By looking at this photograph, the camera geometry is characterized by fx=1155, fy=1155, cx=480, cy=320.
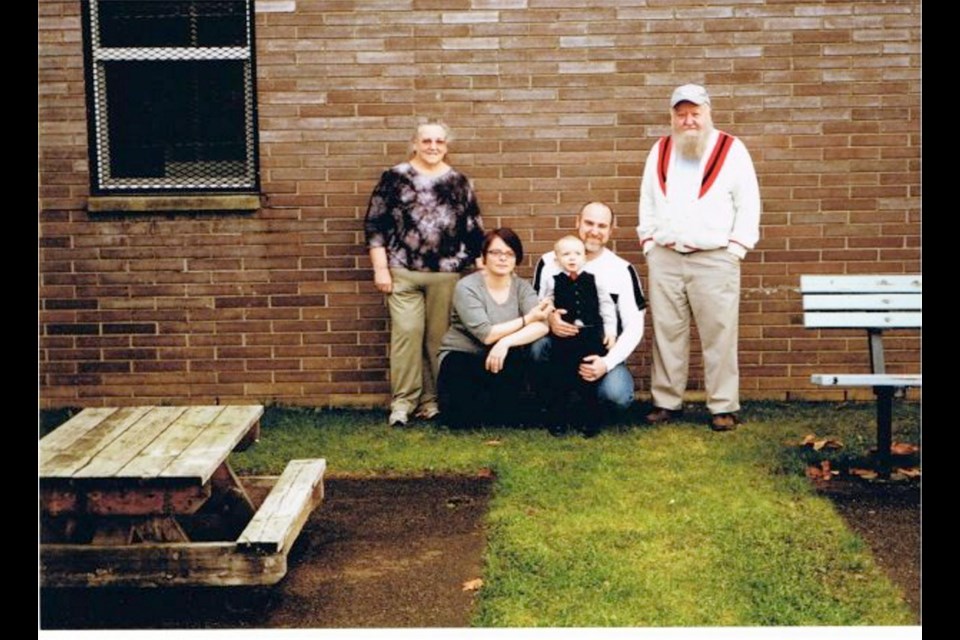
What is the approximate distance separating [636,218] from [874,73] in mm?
1775

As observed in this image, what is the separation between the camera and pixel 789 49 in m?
7.43

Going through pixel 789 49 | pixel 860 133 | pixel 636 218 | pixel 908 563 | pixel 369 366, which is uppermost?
pixel 789 49

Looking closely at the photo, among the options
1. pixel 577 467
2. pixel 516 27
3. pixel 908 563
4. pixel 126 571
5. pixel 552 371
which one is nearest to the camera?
pixel 126 571

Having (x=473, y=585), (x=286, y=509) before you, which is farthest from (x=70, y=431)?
(x=473, y=585)

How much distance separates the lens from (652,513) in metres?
5.47

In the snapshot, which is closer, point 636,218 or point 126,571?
point 126,571

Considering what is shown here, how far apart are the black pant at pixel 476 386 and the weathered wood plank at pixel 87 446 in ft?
7.06

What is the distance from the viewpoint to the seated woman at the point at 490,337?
6.89m

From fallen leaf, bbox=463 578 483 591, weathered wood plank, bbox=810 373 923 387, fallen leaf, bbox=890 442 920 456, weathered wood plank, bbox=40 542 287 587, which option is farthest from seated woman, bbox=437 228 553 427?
weathered wood plank, bbox=40 542 287 587

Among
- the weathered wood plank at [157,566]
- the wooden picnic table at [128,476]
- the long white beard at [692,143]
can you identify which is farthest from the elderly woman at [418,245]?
the weathered wood plank at [157,566]

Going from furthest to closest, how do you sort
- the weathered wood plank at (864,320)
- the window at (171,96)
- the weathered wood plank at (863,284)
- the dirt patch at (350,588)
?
the window at (171,96)
the weathered wood plank at (863,284)
the weathered wood plank at (864,320)
the dirt patch at (350,588)

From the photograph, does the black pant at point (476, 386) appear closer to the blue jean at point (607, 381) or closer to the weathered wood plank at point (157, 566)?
the blue jean at point (607, 381)

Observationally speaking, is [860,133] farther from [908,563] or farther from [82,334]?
[82,334]

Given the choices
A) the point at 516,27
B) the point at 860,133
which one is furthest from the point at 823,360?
the point at 516,27
